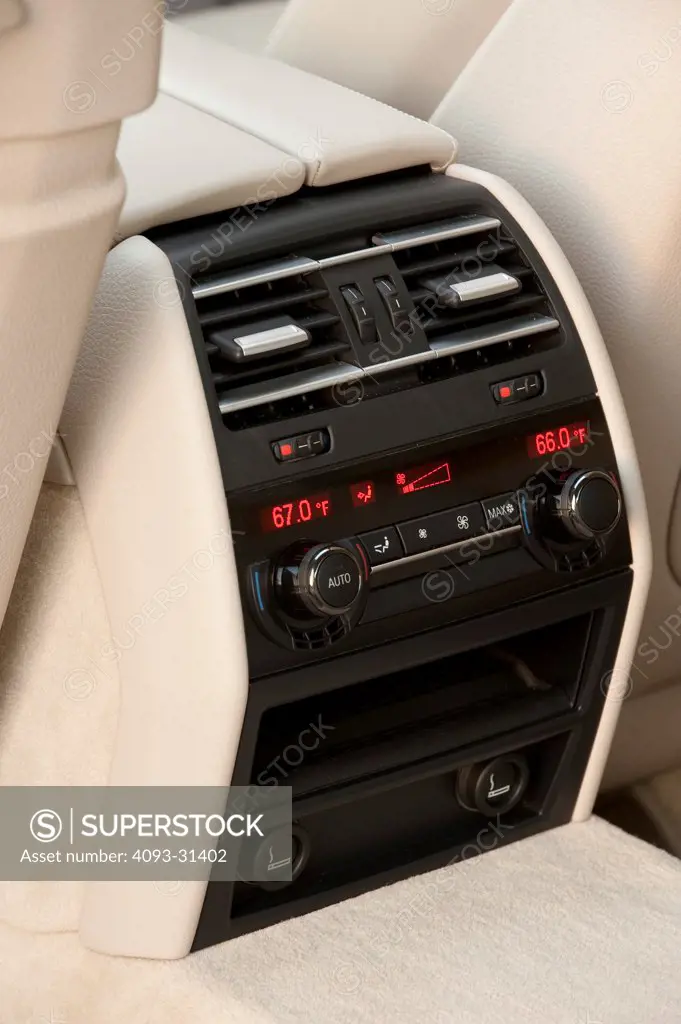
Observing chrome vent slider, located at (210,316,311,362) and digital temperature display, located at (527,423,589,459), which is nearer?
chrome vent slider, located at (210,316,311,362)

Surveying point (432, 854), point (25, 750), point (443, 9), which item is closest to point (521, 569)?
point (432, 854)

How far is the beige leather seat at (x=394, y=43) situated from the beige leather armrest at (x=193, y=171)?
0.35 meters

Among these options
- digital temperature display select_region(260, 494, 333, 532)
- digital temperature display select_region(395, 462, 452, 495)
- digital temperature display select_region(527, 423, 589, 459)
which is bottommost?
digital temperature display select_region(260, 494, 333, 532)

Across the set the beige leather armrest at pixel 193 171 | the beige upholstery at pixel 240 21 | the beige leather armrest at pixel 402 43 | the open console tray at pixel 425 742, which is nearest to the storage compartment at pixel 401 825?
the open console tray at pixel 425 742

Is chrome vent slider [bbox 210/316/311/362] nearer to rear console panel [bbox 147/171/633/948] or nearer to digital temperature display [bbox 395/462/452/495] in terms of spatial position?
rear console panel [bbox 147/171/633/948]

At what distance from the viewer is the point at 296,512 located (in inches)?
43.0

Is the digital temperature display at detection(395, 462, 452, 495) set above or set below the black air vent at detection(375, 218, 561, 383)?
below

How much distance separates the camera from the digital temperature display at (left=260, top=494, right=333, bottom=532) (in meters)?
1.08

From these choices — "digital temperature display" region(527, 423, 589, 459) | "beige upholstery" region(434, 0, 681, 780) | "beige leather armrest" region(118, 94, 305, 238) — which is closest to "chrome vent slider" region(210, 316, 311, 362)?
"beige leather armrest" region(118, 94, 305, 238)

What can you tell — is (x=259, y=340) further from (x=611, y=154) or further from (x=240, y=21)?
(x=240, y=21)

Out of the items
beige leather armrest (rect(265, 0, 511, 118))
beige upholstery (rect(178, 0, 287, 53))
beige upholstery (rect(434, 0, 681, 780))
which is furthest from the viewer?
beige upholstery (rect(178, 0, 287, 53))

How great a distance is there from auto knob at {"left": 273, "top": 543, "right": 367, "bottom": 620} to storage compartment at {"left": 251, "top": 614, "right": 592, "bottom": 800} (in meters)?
0.15

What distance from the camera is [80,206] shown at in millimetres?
877

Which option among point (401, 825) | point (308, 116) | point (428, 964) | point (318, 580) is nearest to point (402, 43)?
point (308, 116)
